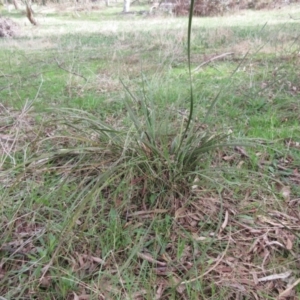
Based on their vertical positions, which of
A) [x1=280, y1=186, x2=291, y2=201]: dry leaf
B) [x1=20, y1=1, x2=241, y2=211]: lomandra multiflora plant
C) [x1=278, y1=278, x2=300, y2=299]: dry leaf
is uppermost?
[x1=20, y1=1, x2=241, y2=211]: lomandra multiflora plant

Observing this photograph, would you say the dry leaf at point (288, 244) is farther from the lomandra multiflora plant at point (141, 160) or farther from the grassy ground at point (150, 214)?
the lomandra multiflora plant at point (141, 160)

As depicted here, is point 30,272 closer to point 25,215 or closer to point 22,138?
point 25,215

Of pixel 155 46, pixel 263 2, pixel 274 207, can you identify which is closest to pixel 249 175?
pixel 274 207

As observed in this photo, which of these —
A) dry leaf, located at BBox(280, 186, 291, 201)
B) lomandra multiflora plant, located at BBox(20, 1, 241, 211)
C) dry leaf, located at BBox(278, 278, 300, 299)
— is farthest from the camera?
dry leaf, located at BBox(280, 186, 291, 201)

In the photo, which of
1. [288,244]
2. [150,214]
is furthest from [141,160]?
A: [288,244]

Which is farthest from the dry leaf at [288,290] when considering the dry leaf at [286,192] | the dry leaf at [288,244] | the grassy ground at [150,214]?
the dry leaf at [286,192]

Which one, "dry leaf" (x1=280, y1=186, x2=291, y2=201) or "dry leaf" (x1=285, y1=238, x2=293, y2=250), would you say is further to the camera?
"dry leaf" (x1=280, y1=186, x2=291, y2=201)

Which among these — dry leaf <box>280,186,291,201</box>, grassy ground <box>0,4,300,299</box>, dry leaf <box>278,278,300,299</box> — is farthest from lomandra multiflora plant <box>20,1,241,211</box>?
dry leaf <box>278,278,300,299</box>

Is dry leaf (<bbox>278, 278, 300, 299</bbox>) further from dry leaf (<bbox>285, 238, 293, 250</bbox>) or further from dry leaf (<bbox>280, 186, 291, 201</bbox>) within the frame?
dry leaf (<bbox>280, 186, 291, 201</bbox>)

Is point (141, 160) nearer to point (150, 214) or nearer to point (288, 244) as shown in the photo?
point (150, 214)

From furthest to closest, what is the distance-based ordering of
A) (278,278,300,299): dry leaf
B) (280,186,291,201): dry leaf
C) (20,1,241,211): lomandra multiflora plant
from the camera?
(280,186,291,201): dry leaf < (20,1,241,211): lomandra multiflora plant < (278,278,300,299): dry leaf

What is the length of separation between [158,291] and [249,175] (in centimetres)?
82

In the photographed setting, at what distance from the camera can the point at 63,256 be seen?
142 cm

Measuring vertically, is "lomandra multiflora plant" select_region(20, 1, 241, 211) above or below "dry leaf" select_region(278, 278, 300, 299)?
above
